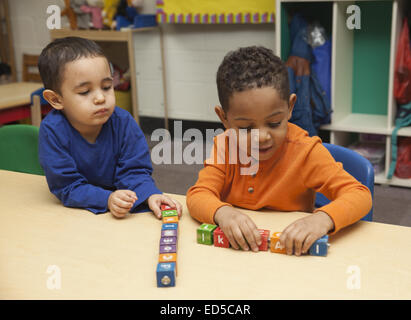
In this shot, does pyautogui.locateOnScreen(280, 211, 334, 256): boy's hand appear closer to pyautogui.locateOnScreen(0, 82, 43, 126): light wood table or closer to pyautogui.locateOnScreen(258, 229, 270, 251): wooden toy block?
pyautogui.locateOnScreen(258, 229, 270, 251): wooden toy block

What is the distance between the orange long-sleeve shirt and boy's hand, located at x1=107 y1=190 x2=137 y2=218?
14cm

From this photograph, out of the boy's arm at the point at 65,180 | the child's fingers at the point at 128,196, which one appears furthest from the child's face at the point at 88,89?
the child's fingers at the point at 128,196

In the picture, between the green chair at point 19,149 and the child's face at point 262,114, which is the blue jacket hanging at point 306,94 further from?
the child's face at point 262,114

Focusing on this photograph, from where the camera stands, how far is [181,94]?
4.20 meters

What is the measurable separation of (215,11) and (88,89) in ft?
8.42

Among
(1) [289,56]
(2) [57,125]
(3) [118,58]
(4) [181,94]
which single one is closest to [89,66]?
(2) [57,125]

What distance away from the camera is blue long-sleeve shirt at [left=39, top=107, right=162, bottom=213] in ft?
4.13

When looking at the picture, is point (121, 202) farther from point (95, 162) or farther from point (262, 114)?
point (262, 114)

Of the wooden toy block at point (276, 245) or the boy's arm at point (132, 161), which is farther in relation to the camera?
the boy's arm at point (132, 161)

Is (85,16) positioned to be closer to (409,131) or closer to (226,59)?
(409,131)

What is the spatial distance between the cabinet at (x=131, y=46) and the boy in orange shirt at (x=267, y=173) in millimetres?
2755

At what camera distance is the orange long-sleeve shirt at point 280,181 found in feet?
3.80

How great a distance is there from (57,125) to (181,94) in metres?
2.92
